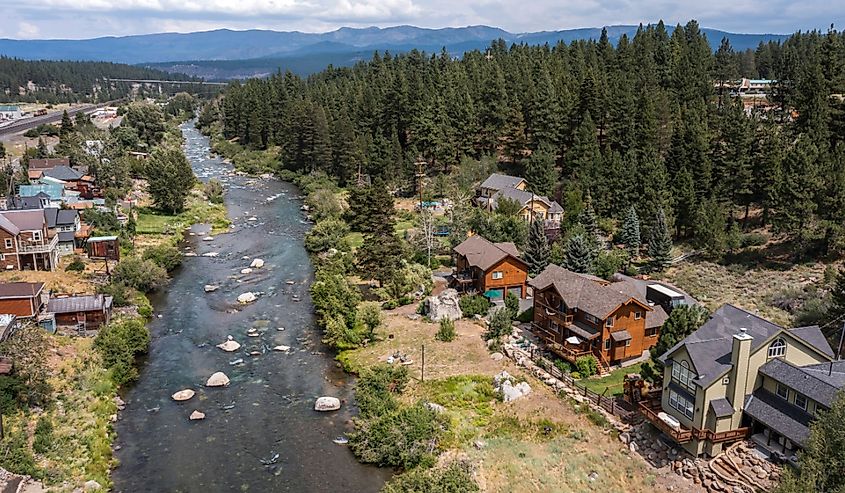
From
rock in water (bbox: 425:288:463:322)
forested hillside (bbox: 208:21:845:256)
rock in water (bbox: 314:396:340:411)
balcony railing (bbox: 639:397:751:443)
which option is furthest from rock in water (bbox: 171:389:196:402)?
forested hillside (bbox: 208:21:845:256)

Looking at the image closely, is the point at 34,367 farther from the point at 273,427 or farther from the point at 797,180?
the point at 797,180

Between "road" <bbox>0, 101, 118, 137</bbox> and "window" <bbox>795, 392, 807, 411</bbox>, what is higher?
"road" <bbox>0, 101, 118, 137</bbox>

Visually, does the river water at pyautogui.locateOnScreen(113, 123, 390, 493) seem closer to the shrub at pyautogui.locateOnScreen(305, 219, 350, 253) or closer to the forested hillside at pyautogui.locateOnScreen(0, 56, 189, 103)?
the shrub at pyautogui.locateOnScreen(305, 219, 350, 253)

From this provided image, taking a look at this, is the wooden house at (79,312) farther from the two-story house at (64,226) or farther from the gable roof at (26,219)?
the two-story house at (64,226)

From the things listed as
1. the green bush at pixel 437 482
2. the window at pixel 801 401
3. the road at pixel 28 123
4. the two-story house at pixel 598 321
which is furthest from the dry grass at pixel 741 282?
the road at pixel 28 123

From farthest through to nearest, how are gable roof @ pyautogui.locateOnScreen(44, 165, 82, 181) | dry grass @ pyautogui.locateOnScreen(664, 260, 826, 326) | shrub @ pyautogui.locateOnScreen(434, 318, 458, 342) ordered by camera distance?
gable roof @ pyautogui.locateOnScreen(44, 165, 82, 181) < dry grass @ pyautogui.locateOnScreen(664, 260, 826, 326) < shrub @ pyautogui.locateOnScreen(434, 318, 458, 342)

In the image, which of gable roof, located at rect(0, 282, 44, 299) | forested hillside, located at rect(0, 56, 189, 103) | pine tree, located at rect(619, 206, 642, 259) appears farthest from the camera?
forested hillside, located at rect(0, 56, 189, 103)
